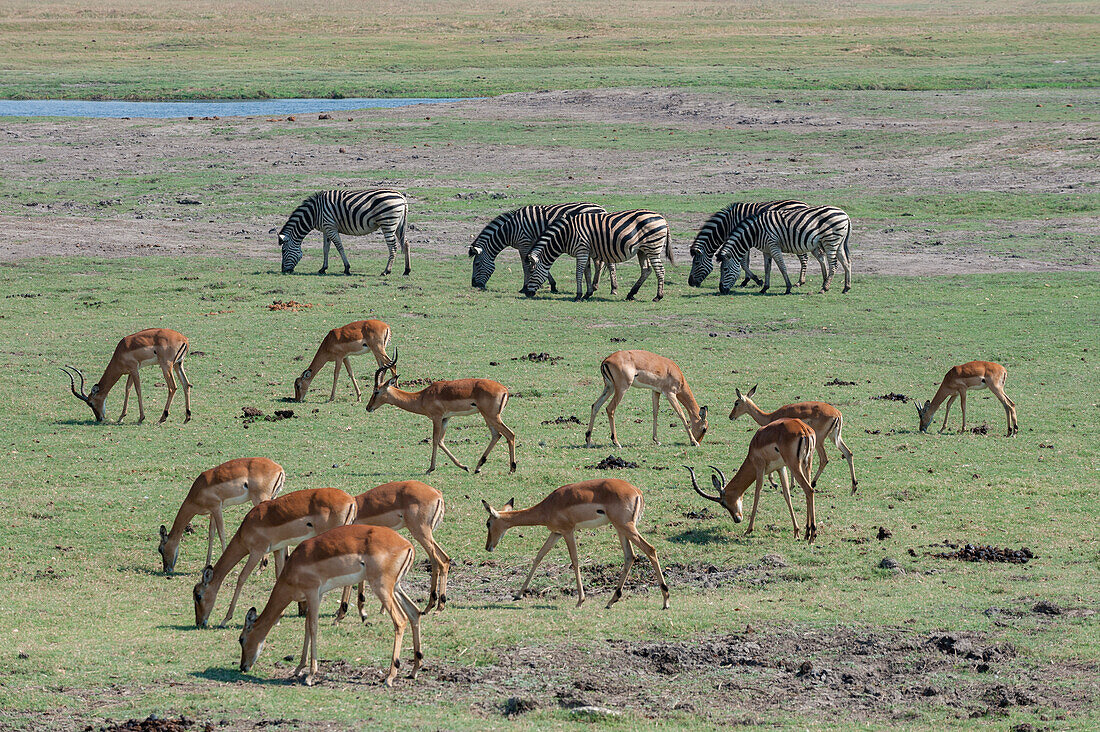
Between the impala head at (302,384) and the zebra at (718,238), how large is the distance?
12.7 metres

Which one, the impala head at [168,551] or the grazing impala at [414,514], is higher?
the grazing impala at [414,514]

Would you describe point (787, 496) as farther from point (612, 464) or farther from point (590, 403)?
point (590, 403)

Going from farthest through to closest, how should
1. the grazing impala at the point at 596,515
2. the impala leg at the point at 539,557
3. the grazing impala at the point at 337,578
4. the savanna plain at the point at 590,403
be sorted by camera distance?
the impala leg at the point at 539,557, the grazing impala at the point at 596,515, the savanna plain at the point at 590,403, the grazing impala at the point at 337,578

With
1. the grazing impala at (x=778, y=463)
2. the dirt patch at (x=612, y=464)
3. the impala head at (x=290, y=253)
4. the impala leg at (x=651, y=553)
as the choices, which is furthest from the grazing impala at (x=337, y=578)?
the impala head at (x=290, y=253)

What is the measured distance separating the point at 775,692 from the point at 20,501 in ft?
26.1

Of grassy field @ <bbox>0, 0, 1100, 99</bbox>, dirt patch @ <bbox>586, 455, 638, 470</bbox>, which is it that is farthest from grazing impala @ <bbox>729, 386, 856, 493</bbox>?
grassy field @ <bbox>0, 0, 1100, 99</bbox>

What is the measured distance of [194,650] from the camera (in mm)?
8562

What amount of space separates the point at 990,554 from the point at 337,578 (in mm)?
5897

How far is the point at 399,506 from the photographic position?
31.2 ft

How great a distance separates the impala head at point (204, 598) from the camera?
8930mm

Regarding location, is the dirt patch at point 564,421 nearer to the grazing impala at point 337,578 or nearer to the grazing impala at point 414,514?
the grazing impala at point 414,514

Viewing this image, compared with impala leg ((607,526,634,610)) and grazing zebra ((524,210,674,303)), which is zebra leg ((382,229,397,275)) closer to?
grazing zebra ((524,210,674,303))

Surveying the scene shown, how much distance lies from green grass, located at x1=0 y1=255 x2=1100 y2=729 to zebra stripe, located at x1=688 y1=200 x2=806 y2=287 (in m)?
1.27

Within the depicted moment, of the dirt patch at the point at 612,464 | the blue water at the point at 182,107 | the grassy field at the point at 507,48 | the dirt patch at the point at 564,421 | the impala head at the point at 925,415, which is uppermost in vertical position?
the grassy field at the point at 507,48
